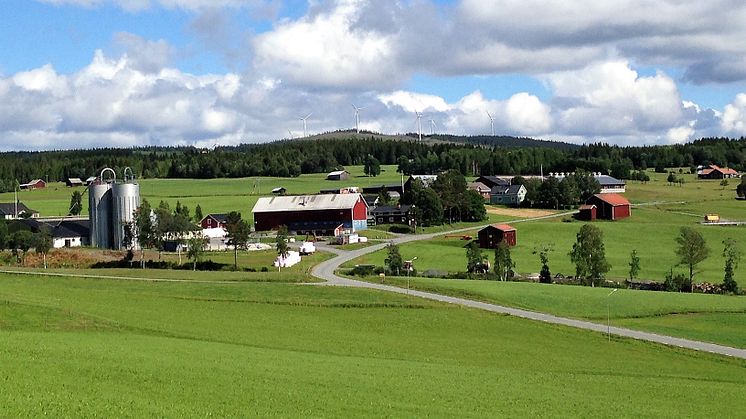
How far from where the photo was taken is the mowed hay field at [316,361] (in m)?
26.0

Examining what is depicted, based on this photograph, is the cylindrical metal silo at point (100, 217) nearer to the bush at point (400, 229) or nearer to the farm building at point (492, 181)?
the bush at point (400, 229)

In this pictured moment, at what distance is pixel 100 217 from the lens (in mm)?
115125

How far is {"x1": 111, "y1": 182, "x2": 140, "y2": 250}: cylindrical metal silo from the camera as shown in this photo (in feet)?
373

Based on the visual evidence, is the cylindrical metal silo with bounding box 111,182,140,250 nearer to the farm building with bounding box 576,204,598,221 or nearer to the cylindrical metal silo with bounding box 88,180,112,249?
the cylindrical metal silo with bounding box 88,180,112,249

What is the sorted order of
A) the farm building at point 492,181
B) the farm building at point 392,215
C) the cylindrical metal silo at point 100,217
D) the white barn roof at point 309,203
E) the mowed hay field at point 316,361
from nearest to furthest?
the mowed hay field at point 316,361, the cylindrical metal silo at point 100,217, the white barn roof at point 309,203, the farm building at point 392,215, the farm building at point 492,181

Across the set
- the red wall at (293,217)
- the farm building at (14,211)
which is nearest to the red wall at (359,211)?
the red wall at (293,217)

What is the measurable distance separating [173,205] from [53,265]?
7374 cm

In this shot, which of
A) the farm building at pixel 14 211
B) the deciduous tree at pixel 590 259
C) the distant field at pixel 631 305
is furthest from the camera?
the farm building at pixel 14 211

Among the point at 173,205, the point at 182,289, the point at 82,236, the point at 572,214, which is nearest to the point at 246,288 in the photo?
the point at 182,289

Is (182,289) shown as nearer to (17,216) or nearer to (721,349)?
(721,349)

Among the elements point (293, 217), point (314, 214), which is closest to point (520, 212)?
point (314, 214)

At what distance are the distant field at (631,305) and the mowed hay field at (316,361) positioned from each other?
692cm

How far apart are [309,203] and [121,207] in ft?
98.8

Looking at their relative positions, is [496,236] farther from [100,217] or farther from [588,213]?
[100,217]
